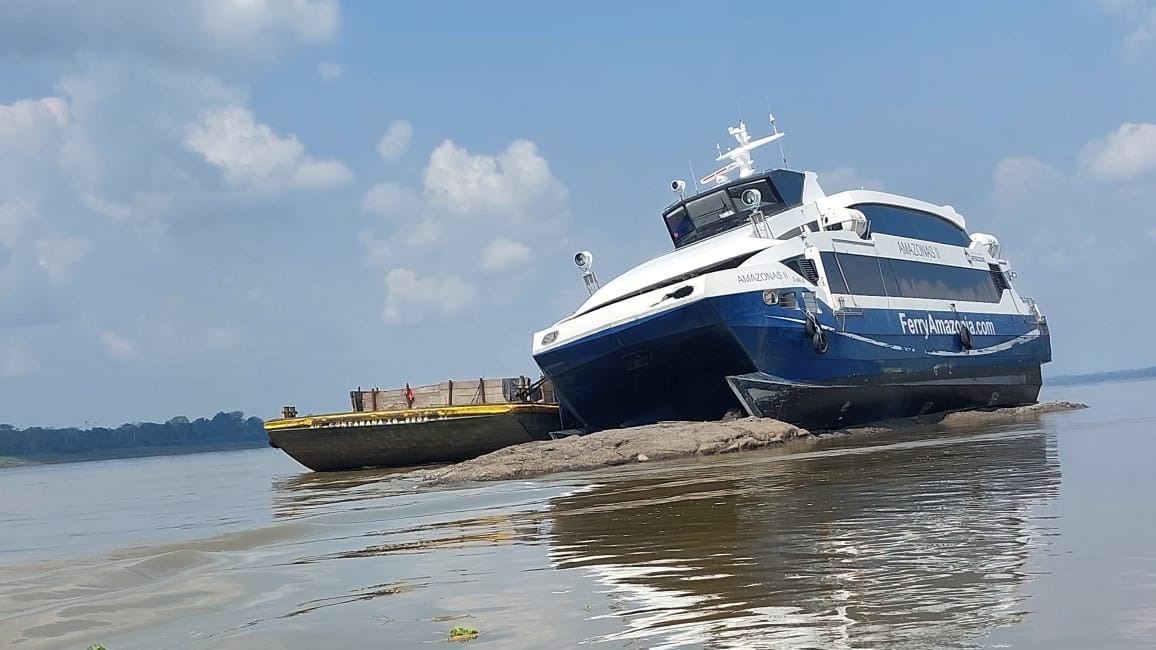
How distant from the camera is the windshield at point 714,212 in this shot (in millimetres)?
22125

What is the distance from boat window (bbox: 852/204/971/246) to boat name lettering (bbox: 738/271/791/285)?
4.20 m

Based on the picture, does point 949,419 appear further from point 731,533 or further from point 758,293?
point 731,533

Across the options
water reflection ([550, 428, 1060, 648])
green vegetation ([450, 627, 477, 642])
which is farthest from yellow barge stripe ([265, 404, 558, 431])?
green vegetation ([450, 627, 477, 642])

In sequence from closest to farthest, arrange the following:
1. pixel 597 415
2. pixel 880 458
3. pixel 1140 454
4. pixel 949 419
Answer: pixel 1140 454, pixel 880 458, pixel 597 415, pixel 949 419

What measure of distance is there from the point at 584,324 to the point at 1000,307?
1315 centimetres

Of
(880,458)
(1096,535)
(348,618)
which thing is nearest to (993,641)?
(1096,535)

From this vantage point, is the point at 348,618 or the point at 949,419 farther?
the point at 949,419

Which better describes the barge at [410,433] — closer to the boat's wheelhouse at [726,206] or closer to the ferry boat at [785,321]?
the ferry boat at [785,321]

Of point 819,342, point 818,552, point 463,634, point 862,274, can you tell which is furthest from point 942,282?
point 463,634

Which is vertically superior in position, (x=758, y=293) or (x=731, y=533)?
(x=758, y=293)

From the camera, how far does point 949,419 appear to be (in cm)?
2208

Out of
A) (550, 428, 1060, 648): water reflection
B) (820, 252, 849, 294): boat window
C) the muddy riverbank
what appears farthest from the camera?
(820, 252, 849, 294): boat window

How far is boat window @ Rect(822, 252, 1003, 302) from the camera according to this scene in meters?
20.3

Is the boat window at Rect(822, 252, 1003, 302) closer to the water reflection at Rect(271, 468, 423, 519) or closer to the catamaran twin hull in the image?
the catamaran twin hull
